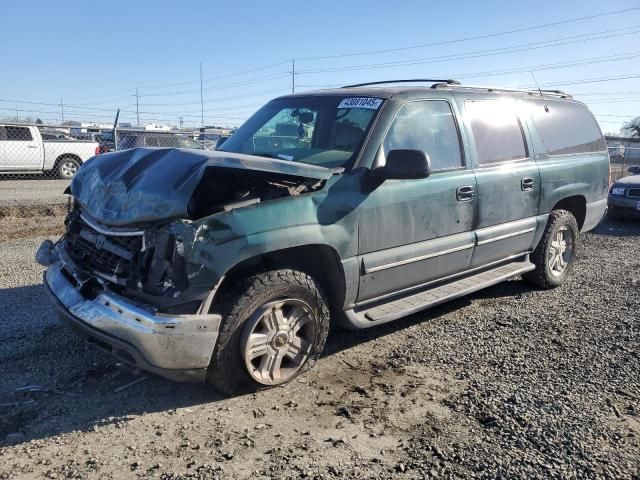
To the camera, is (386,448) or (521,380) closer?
(386,448)

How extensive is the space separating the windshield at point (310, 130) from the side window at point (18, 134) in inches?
526

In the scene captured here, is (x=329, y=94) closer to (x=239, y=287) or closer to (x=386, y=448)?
(x=239, y=287)

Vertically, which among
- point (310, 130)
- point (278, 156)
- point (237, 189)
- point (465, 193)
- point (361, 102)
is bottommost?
point (465, 193)

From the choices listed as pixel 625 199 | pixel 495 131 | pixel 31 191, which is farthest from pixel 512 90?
pixel 31 191

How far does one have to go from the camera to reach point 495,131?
4977 mm

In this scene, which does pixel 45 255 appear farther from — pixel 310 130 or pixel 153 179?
pixel 310 130

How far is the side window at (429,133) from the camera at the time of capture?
412cm

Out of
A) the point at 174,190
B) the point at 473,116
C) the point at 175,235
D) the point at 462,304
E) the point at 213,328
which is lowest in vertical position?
the point at 462,304

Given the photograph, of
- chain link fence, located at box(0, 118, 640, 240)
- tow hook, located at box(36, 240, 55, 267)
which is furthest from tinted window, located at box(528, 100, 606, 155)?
chain link fence, located at box(0, 118, 640, 240)

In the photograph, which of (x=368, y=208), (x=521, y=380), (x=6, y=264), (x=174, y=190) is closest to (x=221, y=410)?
(x=174, y=190)

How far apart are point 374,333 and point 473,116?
6.77 feet

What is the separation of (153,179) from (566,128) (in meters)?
4.65

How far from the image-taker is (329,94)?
15.0ft

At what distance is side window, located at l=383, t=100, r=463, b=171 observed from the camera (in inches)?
162
